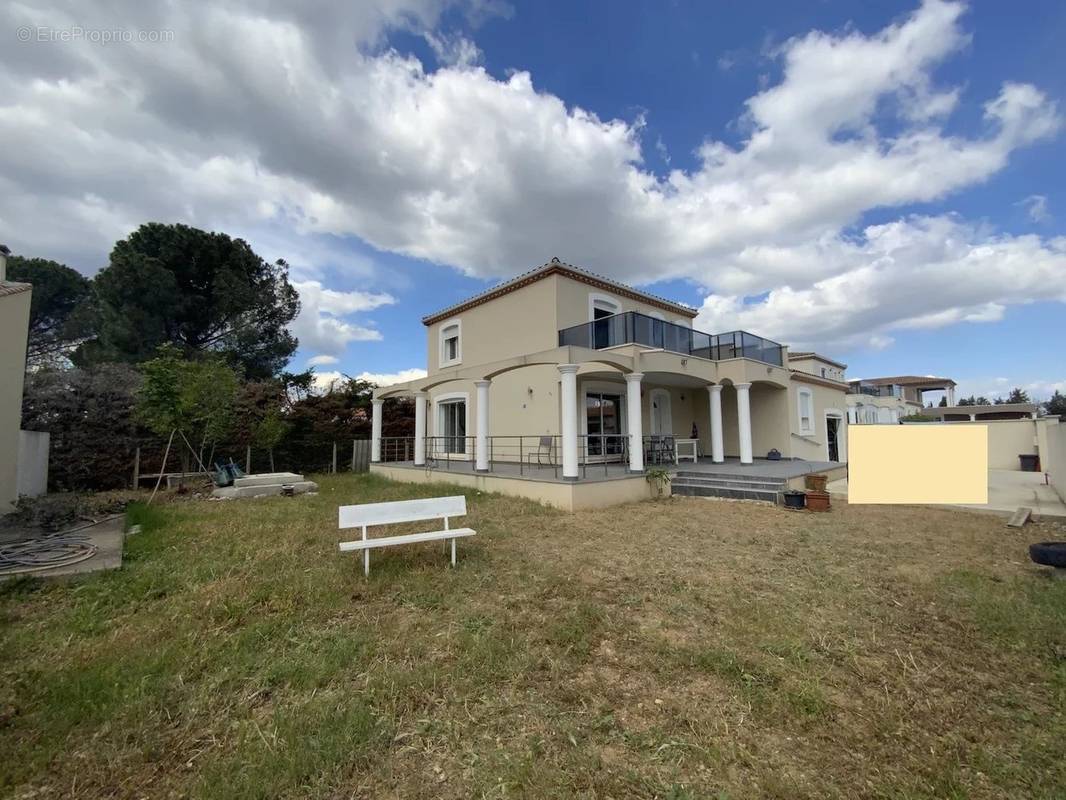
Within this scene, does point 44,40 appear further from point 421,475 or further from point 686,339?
point 686,339

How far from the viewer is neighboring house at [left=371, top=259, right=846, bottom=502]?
443 inches

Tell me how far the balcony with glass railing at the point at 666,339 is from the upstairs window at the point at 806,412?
206 centimetres

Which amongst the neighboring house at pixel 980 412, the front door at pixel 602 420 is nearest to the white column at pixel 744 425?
the front door at pixel 602 420

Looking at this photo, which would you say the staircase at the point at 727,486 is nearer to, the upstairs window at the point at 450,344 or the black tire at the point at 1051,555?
the black tire at the point at 1051,555

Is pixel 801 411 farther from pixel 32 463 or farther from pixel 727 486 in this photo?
pixel 32 463

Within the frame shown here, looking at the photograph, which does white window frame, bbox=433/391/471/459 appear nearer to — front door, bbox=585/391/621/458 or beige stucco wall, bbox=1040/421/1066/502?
front door, bbox=585/391/621/458

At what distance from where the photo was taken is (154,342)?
17656mm

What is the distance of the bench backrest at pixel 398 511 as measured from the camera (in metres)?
5.13

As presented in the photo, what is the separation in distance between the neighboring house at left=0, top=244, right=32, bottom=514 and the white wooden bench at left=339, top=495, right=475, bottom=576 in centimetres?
718

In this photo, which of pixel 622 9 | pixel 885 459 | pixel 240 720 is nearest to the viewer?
pixel 240 720

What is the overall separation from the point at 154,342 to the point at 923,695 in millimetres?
23205

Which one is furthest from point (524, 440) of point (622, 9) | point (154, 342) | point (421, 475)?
point (154, 342)

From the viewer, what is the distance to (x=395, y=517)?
5422 mm
